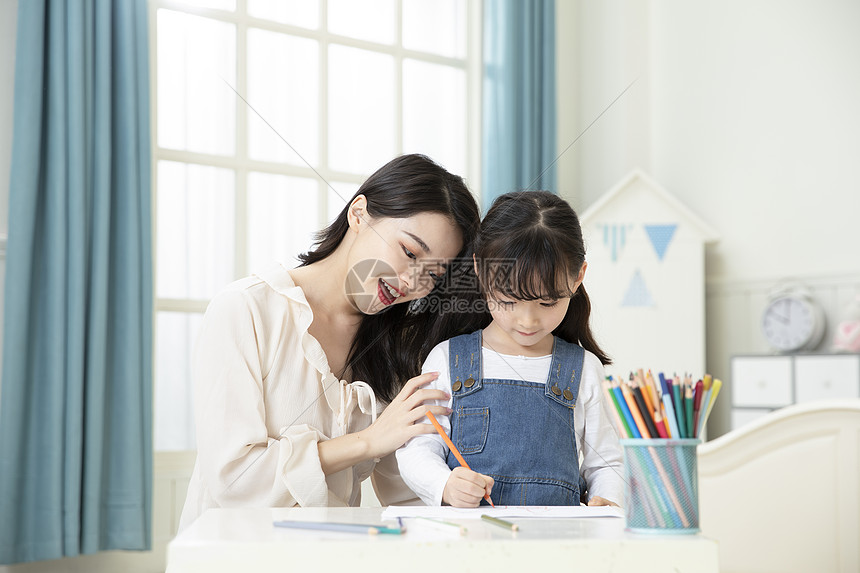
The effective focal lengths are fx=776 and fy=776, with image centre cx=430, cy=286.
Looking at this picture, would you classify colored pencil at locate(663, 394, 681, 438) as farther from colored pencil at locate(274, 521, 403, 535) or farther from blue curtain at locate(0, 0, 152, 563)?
blue curtain at locate(0, 0, 152, 563)

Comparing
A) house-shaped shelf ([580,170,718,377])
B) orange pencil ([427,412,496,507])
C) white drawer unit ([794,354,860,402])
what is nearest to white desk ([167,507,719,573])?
orange pencil ([427,412,496,507])

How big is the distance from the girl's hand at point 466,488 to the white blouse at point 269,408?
0.20 metres

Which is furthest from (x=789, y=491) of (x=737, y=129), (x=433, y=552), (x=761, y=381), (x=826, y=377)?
(x=737, y=129)

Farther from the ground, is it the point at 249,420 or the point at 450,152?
the point at 450,152

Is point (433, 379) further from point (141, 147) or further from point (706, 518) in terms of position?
point (141, 147)

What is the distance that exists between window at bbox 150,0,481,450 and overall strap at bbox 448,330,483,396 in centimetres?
148

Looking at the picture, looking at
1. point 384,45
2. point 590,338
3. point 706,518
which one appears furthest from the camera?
point 384,45

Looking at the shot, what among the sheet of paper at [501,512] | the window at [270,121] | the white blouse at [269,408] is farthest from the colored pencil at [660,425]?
the window at [270,121]

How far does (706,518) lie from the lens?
1.97 m

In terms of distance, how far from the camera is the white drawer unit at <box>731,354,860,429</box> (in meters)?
2.48

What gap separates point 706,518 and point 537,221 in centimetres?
122

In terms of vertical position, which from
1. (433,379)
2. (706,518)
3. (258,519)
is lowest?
(706,518)

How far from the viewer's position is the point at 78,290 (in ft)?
7.86

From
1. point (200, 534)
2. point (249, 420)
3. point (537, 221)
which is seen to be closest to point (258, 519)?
point (200, 534)
